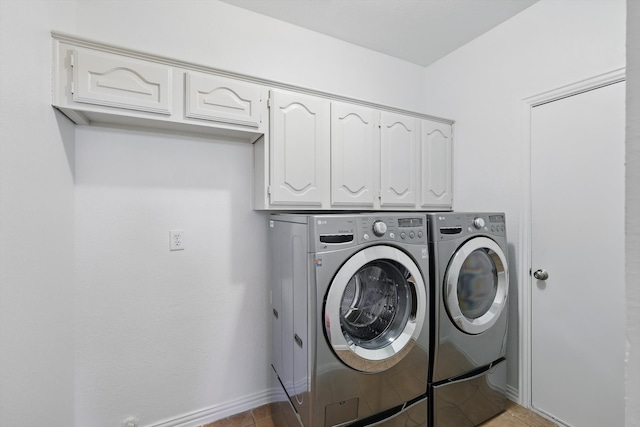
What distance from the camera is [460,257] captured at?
1.68 meters

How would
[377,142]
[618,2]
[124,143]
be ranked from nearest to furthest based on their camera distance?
[618,2] → [124,143] → [377,142]

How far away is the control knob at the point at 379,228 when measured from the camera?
4.77 feet

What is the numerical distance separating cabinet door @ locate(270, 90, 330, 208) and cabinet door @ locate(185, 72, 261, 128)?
0.39 ft

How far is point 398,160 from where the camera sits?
2150 millimetres

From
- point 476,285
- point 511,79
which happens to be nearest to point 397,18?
point 511,79

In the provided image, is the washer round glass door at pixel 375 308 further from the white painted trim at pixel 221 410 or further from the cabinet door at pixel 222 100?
the cabinet door at pixel 222 100

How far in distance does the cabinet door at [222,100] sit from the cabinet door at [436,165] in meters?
1.38

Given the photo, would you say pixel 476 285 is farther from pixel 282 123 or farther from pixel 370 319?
pixel 282 123

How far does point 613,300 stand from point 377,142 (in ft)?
5.44

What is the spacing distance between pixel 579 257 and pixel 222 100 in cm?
233

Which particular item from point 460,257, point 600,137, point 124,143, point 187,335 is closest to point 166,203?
point 124,143

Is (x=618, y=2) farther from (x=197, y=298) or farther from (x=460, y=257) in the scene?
(x=197, y=298)

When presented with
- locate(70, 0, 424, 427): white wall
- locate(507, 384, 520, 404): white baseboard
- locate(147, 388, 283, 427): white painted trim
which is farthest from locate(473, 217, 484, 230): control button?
locate(147, 388, 283, 427): white painted trim

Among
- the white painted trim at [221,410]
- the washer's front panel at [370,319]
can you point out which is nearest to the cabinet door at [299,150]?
the washer's front panel at [370,319]
